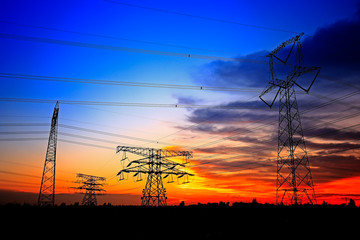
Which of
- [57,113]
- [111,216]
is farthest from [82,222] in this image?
[57,113]

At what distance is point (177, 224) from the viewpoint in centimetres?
1346

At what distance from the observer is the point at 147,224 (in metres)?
13.5

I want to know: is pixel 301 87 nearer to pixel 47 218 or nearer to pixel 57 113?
pixel 47 218

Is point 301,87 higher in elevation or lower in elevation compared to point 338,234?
higher

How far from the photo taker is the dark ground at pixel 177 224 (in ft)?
40.1

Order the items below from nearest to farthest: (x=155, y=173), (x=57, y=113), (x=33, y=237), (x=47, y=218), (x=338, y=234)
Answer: (x=33, y=237) → (x=338, y=234) → (x=47, y=218) → (x=57, y=113) → (x=155, y=173)

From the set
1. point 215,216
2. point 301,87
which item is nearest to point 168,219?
point 215,216

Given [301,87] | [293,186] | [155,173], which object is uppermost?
[301,87]

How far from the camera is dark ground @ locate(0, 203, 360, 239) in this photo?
40.1 ft

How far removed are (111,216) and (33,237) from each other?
12.2ft

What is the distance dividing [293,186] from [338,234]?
24147 mm

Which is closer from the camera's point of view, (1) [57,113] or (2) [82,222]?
(2) [82,222]

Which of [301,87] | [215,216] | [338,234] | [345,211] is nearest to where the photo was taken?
[338,234]

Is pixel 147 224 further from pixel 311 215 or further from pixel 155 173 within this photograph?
pixel 155 173
